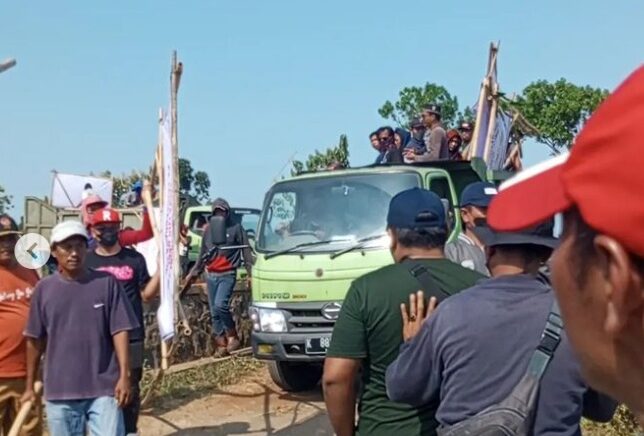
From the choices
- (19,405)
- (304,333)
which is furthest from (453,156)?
(19,405)

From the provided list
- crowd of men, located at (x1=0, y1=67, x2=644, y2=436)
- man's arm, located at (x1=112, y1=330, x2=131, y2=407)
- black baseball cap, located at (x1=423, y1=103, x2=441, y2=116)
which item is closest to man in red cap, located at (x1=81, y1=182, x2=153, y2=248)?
crowd of men, located at (x1=0, y1=67, x2=644, y2=436)

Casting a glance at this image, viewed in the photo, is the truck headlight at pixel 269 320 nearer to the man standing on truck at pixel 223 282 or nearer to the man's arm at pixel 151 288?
the man's arm at pixel 151 288

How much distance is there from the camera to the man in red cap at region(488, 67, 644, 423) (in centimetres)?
90

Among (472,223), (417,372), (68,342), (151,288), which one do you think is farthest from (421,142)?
(417,372)

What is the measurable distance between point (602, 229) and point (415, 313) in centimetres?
219

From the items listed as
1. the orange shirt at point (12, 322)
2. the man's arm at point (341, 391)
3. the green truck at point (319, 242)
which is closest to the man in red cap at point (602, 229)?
the man's arm at point (341, 391)

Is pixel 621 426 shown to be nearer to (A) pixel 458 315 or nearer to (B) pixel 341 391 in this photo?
(B) pixel 341 391

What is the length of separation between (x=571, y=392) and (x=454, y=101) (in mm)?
40424

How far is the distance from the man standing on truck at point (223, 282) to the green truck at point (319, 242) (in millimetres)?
2386

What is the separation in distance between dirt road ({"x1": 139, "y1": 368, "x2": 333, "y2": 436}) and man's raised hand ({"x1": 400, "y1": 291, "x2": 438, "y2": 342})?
200 inches

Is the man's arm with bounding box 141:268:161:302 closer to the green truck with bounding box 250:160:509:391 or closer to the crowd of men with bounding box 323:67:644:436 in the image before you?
the green truck with bounding box 250:160:509:391

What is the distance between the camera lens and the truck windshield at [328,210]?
7.99 m

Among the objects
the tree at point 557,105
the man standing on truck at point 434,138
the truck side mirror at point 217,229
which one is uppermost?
the tree at point 557,105

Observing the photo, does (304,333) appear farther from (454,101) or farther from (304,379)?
(454,101)
